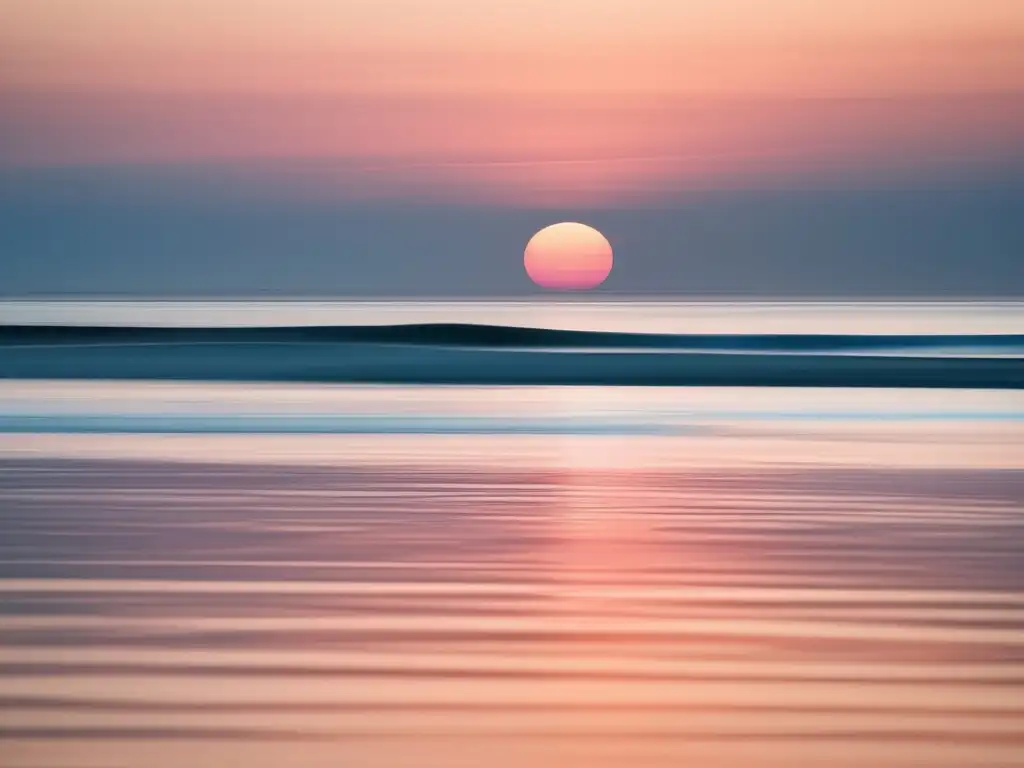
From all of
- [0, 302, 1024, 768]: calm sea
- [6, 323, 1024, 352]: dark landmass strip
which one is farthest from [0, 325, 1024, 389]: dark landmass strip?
[0, 302, 1024, 768]: calm sea

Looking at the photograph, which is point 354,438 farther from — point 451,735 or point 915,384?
point 915,384

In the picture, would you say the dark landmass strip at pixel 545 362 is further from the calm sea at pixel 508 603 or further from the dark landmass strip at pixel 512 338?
the calm sea at pixel 508 603

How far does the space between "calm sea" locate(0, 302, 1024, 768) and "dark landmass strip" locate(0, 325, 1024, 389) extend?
11.4 meters

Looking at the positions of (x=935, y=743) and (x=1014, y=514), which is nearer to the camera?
(x=935, y=743)

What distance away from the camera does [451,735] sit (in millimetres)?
4438

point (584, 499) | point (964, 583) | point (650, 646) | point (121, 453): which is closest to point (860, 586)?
point (964, 583)

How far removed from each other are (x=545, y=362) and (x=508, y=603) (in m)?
22.6

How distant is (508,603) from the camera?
6.24 meters

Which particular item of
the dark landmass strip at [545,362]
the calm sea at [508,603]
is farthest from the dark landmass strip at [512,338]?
the calm sea at [508,603]

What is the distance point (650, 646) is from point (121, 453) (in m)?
6.73

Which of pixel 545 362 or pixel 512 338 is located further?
pixel 512 338

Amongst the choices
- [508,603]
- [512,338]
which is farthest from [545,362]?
[508,603]

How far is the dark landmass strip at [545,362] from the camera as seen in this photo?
24359 millimetres

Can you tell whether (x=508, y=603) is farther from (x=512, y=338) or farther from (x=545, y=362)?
(x=512, y=338)
